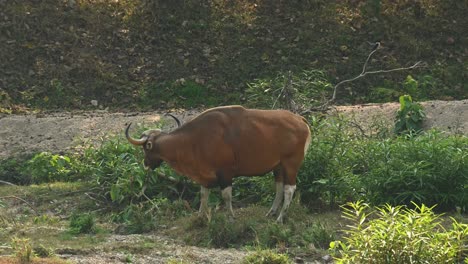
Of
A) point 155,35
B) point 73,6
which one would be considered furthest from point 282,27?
point 73,6

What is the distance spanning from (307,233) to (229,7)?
37.9ft

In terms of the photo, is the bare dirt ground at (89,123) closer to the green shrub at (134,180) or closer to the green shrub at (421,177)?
the green shrub at (134,180)

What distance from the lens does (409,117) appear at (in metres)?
14.7

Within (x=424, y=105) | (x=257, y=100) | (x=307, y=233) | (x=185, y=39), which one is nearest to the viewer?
(x=307, y=233)

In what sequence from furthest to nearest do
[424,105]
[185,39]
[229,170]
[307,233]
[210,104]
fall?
1. [185,39]
2. [210,104]
3. [424,105]
4. [229,170]
5. [307,233]

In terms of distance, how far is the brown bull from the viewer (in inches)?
429

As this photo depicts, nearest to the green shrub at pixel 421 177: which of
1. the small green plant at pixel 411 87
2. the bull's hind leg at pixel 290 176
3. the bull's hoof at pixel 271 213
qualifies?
the bull's hind leg at pixel 290 176

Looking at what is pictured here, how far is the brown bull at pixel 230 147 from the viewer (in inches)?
429

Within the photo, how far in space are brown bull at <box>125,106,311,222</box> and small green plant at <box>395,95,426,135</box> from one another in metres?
3.73

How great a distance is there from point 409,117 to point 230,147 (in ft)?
15.3

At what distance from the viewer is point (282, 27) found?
20422mm

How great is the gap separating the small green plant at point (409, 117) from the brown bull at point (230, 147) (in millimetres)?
3731

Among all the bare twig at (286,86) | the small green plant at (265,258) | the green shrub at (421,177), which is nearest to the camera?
the small green plant at (265,258)

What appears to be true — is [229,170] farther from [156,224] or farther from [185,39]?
[185,39]
